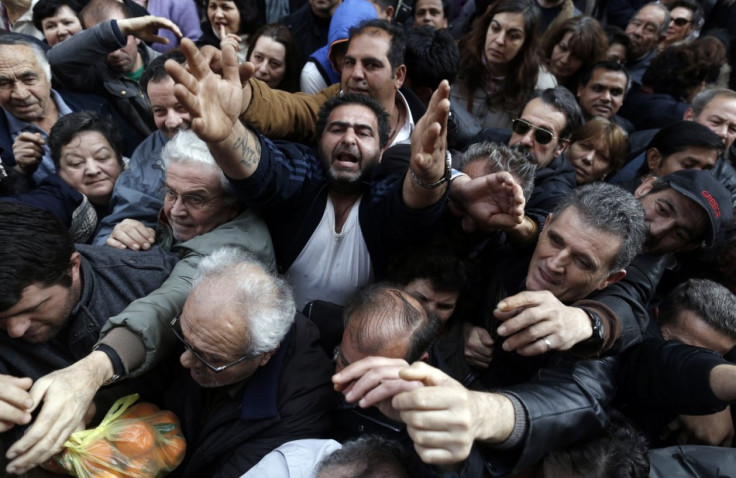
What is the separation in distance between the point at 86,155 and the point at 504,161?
2158 mm

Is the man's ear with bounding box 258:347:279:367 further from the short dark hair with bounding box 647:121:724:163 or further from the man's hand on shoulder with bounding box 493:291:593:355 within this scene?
the short dark hair with bounding box 647:121:724:163

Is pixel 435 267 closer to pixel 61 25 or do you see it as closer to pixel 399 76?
pixel 399 76

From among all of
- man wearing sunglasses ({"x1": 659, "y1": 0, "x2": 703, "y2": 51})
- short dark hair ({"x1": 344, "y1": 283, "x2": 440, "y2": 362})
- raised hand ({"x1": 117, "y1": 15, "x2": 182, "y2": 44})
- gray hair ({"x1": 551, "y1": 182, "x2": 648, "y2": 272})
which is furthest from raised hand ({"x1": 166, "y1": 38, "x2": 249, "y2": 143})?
man wearing sunglasses ({"x1": 659, "y1": 0, "x2": 703, "y2": 51})

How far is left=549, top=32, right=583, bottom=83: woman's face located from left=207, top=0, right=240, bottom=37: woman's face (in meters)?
2.55

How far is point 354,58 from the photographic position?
2.90 metres

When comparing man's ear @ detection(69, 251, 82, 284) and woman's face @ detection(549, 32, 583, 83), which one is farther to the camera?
woman's face @ detection(549, 32, 583, 83)

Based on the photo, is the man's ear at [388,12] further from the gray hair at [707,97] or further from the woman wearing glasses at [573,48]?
the gray hair at [707,97]

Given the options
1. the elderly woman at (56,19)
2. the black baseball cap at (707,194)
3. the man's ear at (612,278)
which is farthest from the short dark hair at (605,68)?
the elderly woman at (56,19)

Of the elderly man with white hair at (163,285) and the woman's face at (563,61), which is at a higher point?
the woman's face at (563,61)

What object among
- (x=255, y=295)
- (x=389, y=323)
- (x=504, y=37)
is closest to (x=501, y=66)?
(x=504, y=37)

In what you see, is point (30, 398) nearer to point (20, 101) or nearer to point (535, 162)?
point (20, 101)

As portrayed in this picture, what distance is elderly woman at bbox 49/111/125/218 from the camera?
2709mm

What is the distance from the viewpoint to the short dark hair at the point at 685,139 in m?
2.99

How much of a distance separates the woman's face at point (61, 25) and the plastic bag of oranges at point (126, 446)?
294 centimetres
